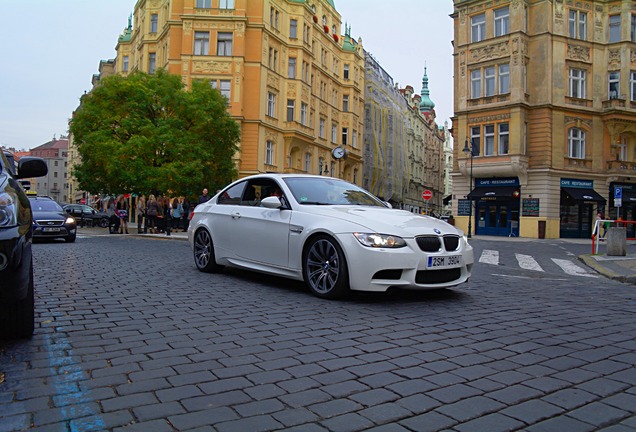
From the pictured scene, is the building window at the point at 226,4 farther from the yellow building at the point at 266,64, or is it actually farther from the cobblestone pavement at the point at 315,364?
the cobblestone pavement at the point at 315,364

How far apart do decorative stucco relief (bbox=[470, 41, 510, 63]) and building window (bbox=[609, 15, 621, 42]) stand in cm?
761

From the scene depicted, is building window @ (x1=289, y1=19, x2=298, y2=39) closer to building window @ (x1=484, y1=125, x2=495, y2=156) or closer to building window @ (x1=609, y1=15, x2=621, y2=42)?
building window @ (x1=484, y1=125, x2=495, y2=156)

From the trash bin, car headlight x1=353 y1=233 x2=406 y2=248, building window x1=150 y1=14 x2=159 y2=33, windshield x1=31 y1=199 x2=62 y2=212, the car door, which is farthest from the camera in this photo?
building window x1=150 y1=14 x2=159 y2=33

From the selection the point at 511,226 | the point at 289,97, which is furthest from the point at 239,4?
the point at 511,226

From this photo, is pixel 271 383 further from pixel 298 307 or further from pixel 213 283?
pixel 213 283

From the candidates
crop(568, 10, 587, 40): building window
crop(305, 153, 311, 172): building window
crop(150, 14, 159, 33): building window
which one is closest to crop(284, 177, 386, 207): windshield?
crop(568, 10, 587, 40): building window

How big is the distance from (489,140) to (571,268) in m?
24.6

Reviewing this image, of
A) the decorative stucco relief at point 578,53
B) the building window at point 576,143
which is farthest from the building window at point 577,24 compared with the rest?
the building window at point 576,143

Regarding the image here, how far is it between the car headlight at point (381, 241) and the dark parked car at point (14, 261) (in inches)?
130

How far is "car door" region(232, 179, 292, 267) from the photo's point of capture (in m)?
6.94

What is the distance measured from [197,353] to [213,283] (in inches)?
144

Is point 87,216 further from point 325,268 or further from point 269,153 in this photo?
point 325,268

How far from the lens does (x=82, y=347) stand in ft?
13.3

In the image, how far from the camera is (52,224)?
1617cm
